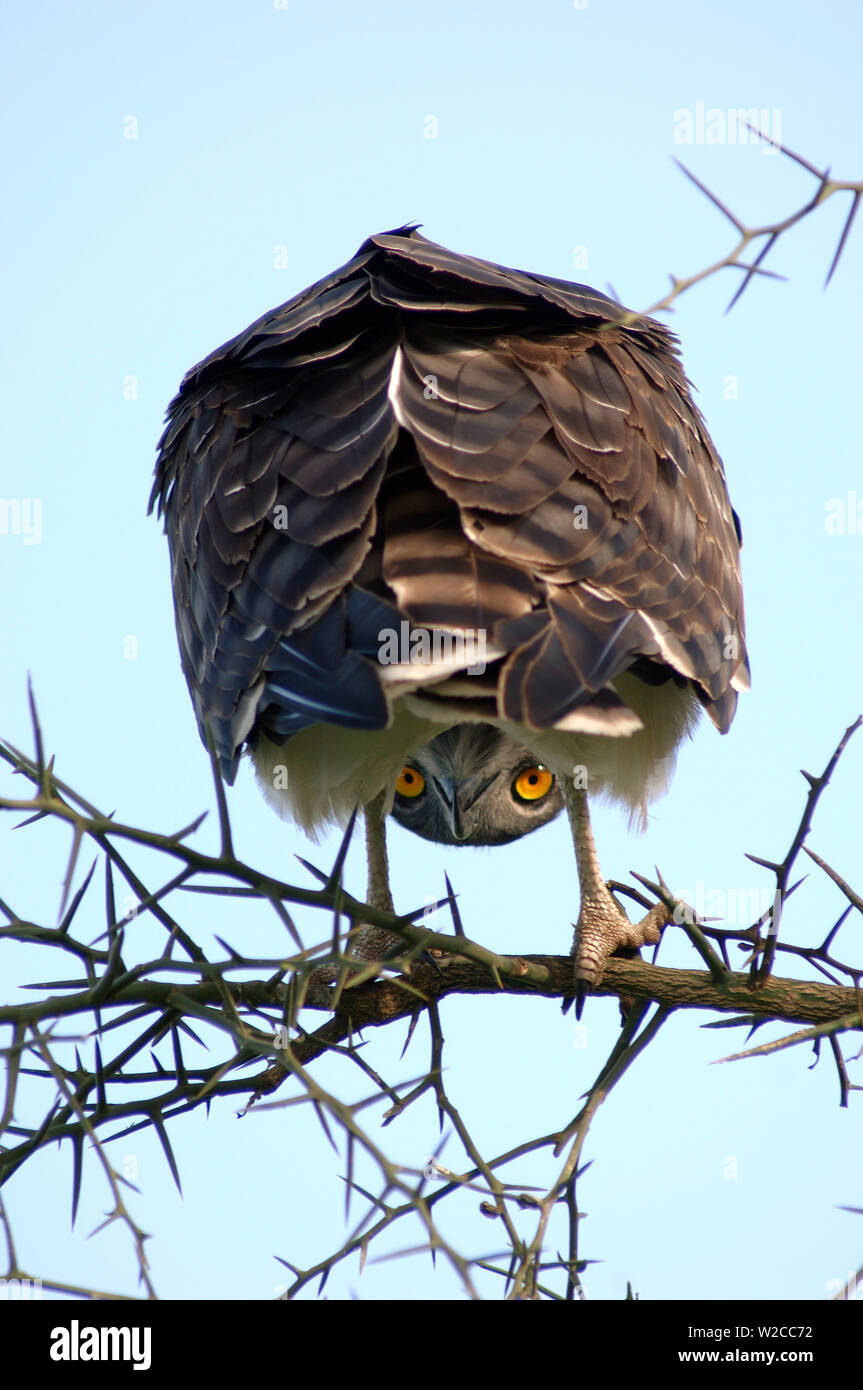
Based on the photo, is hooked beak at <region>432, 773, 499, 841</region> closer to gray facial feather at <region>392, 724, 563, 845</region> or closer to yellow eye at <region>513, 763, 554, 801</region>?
gray facial feather at <region>392, 724, 563, 845</region>

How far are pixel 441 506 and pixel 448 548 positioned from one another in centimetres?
19

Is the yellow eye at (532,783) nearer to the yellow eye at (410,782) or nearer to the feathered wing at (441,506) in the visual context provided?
the yellow eye at (410,782)

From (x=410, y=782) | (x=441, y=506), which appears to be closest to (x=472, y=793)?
(x=410, y=782)

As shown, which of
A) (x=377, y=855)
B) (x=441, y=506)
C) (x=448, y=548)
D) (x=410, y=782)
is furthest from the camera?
(x=410, y=782)

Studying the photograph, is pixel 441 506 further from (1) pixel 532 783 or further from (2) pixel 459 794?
(1) pixel 532 783

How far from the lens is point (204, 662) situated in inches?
165

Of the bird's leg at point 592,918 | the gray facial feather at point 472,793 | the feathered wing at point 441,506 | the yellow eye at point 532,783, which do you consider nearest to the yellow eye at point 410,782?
the gray facial feather at point 472,793

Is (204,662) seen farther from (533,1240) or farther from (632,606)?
(533,1240)

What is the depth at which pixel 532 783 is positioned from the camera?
5.64 m

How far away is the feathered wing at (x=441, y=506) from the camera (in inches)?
132

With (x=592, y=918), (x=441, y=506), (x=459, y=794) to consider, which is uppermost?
(x=441, y=506)
